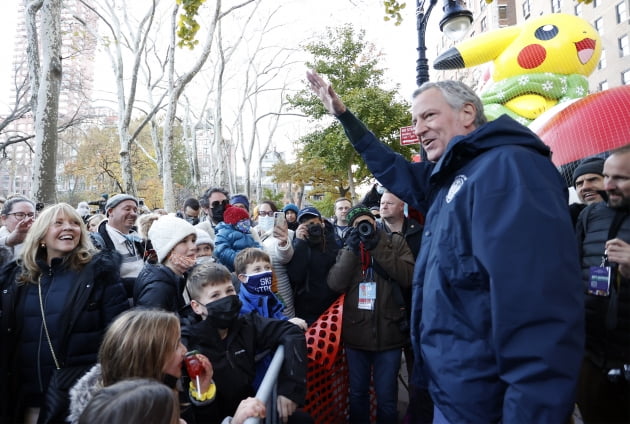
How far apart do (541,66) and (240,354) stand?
6366 millimetres

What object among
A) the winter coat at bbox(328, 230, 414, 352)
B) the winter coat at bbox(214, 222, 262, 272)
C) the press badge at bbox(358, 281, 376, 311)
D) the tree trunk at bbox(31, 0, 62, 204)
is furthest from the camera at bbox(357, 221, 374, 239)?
the tree trunk at bbox(31, 0, 62, 204)

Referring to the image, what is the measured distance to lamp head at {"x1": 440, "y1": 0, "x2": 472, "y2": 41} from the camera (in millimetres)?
5797

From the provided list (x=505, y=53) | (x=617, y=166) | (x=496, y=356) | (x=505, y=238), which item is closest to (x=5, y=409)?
(x=496, y=356)

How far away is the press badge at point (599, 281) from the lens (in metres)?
2.35

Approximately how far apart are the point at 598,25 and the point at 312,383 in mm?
44260

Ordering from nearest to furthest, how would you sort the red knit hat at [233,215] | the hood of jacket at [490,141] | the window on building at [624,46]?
the hood of jacket at [490,141], the red knit hat at [233,215], the window on building at [624,46]

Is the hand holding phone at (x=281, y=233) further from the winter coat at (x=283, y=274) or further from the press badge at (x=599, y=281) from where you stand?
the press badge at (x=599, y=281)

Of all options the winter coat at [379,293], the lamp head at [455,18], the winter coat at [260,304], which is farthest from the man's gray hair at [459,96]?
the lamp head at [455,18]

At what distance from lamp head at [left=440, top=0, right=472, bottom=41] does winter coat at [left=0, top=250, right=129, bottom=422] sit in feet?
19.1

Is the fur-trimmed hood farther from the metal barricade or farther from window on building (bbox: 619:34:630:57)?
window on building (bbox: 619:34:630:57)

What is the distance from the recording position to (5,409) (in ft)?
8.02

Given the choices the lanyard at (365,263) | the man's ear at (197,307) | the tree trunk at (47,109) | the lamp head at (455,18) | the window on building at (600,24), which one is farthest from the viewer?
the window on building at (600,24)

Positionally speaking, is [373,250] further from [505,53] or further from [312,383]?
[505,53]

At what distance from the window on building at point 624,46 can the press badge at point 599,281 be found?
40317mm
